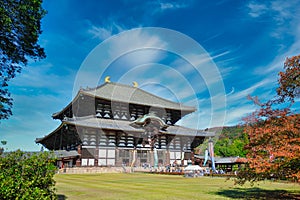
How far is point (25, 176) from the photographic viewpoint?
569 cm

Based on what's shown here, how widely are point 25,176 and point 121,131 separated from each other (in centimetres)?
2574

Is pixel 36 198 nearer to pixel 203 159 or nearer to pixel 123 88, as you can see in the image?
pixel 123 88

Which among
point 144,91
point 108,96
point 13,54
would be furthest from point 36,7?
point 144,91

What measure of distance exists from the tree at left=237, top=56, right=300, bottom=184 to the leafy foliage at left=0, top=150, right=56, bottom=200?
6057mm

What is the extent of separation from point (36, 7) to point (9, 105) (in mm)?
→ 4472

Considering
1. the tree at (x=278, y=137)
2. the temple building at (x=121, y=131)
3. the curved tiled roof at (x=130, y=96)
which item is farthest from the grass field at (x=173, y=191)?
the curved tiled roof at (x=130, y=96)

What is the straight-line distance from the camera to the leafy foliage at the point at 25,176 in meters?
5.29

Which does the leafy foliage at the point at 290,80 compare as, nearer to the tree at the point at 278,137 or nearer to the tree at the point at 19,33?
the tree at the point at 278,137

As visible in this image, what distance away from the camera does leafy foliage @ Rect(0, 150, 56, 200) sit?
17.3 ft

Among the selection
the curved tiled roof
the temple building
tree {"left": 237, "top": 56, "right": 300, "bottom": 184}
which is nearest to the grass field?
tree {"left": 237, "top": 56, "right": 300, "bottom": 184}

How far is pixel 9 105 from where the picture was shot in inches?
416

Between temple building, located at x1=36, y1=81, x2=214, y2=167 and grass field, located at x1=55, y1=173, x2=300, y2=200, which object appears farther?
temple building, located at x1=36, y1=81, x2=214, y2=167

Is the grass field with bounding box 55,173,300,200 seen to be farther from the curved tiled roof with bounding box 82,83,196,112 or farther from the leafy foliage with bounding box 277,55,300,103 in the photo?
the curved tiled roof with bounding box 82,83,196,112

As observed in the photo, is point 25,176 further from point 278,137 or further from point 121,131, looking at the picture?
point 121,131
